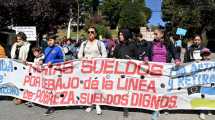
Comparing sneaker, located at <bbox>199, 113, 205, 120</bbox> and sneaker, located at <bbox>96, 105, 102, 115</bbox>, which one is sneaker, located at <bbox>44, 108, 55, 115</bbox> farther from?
sneaker, located at <bbox>199, 113, 205, 120</bbox>

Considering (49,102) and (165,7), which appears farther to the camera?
(165,7)

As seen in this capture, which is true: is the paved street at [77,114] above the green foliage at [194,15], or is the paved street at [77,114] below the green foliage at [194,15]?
below

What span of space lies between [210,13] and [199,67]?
52247mm

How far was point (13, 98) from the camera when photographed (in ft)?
41.2

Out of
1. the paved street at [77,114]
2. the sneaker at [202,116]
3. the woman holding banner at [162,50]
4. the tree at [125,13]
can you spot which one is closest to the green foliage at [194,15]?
the tree at [125,13]

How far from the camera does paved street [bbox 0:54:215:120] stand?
33.8ft

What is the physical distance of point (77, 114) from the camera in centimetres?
1065

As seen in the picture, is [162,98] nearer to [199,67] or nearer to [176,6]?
[199,67]

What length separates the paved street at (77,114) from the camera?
405 inches

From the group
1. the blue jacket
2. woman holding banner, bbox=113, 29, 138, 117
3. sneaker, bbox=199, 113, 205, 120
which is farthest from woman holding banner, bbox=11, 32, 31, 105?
sneaker, bbox=199, 113, 205, 120

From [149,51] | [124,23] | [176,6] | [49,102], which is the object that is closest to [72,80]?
[49,102]

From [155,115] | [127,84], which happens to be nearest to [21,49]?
[127,84]

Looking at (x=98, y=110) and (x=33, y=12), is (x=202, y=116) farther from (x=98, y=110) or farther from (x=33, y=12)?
(x=33, y=12)

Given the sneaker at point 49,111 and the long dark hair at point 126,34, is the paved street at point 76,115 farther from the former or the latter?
the long dark hair at point 126,34
